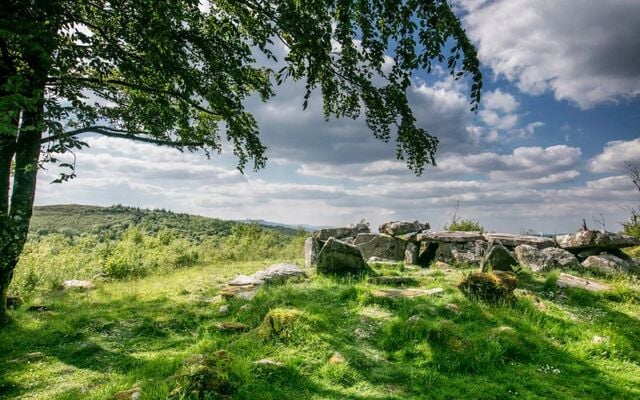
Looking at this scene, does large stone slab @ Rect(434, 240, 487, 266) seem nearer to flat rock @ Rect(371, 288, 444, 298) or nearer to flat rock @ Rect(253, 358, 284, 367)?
flat rock @ Rect(371, 288, 444, 298)

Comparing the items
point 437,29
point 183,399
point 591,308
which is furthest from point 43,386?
point 591,308

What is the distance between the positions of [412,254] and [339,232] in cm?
385

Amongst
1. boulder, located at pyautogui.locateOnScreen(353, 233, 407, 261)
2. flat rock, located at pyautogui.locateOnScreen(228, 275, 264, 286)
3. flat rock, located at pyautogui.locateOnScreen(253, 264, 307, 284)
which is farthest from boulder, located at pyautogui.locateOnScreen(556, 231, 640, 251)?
flat rock, located at pyautogui.locateOnScreen(228, 275, 264, 286)

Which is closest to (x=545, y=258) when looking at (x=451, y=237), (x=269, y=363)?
(x=451, y=237)

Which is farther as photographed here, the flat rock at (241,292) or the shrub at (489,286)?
the flat rock at (241,292)

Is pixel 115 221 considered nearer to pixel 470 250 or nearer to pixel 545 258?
pixel 470 250

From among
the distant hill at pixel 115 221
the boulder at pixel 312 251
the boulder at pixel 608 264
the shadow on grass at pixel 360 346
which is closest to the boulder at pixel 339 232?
the boulder at pixel 312 251

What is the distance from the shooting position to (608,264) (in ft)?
43.2

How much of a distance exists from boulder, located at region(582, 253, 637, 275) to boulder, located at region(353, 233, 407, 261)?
644cm

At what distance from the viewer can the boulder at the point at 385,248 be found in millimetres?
16188

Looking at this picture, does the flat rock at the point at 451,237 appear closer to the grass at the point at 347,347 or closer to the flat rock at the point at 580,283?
the flat rock at the point at 580,283

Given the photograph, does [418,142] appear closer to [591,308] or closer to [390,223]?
[591,308]

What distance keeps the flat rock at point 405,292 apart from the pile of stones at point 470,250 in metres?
2.26

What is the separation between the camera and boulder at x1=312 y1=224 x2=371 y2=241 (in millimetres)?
17422
